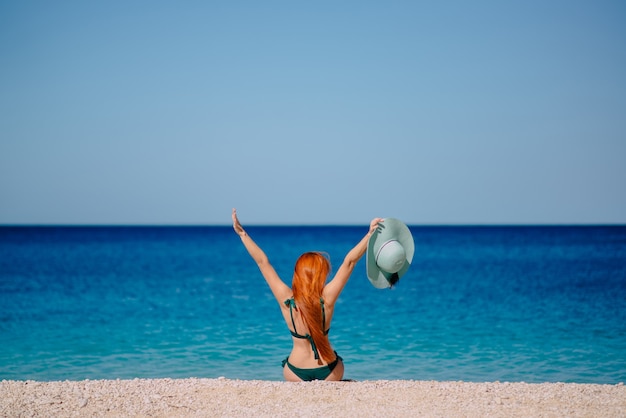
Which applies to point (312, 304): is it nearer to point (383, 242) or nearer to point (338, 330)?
point (383, 242)

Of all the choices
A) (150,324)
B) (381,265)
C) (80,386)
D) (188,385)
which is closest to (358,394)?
(381,265)

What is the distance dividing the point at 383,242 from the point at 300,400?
5.58 ft

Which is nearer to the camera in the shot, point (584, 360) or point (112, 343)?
point (584, 360)

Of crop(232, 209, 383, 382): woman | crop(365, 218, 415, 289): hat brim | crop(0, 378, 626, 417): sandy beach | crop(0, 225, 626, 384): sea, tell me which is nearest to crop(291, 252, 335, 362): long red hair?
crop(232, 209, 383, 382): woman

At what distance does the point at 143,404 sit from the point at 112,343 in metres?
7.16

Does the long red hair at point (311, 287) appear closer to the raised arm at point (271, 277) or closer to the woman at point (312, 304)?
the woman at point (312, 304)

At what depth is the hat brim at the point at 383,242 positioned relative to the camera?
6.21m

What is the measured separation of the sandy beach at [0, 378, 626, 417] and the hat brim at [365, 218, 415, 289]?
1085 millimetres

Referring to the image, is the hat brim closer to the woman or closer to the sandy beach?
the woman

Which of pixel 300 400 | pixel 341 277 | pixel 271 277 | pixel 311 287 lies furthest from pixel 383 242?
pixel 300 400

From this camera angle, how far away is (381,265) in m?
6.19

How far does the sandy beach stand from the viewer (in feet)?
18.5

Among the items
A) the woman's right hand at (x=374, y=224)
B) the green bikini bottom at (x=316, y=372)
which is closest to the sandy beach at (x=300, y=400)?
the green bikini bottom at (x=316, y=372)

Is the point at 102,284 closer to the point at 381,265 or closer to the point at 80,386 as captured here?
the point at 80,386
